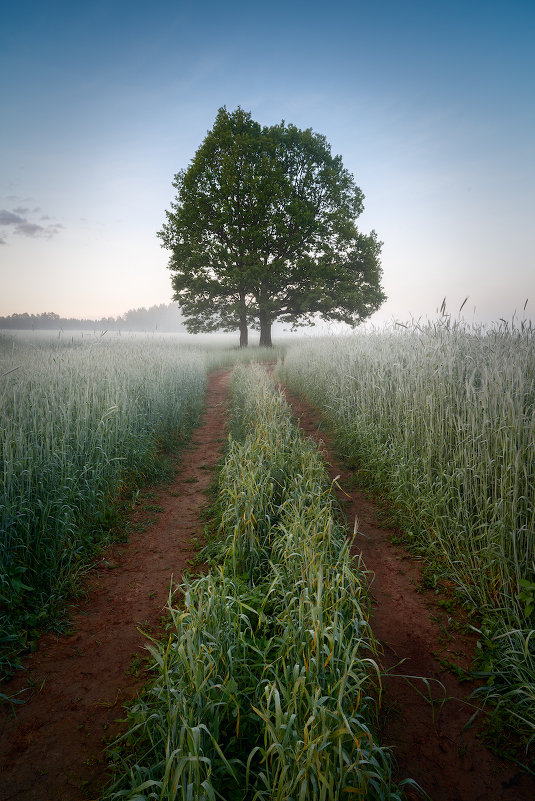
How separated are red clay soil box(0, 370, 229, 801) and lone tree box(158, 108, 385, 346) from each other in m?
18.8

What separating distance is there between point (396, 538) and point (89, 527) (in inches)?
143

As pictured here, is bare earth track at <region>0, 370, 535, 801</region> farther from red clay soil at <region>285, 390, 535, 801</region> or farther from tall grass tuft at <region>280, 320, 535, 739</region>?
tall grass tuft at <region>280, 320, 535, 739</region>

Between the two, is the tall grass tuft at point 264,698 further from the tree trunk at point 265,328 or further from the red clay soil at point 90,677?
the tree trunk at point 265,328

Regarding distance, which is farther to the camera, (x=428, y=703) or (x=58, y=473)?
(x=58, y=473)

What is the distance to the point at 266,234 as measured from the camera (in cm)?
2170

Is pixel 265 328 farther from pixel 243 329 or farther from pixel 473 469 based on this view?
pixel 473 469

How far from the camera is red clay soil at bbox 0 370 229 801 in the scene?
1997 mm

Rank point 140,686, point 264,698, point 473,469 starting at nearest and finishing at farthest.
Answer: point 264,698, point 140,686, point 473,469

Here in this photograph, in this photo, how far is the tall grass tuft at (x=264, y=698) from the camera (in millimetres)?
1651

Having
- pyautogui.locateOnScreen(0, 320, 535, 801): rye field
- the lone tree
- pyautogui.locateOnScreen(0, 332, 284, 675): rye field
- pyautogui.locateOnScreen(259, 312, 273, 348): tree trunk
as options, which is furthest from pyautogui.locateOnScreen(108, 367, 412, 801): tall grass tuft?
pyautogui.locateOnScreen(259, 312, 273, 348): tree trunk

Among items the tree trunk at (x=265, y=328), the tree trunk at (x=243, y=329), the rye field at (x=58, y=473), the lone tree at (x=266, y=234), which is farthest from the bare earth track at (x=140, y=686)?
the tree trunk at (x=265, y=328)

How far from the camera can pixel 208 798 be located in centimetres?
156

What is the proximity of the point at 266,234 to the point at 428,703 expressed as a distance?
2278 cm

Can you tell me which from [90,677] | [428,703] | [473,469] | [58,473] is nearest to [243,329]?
[58,473]
